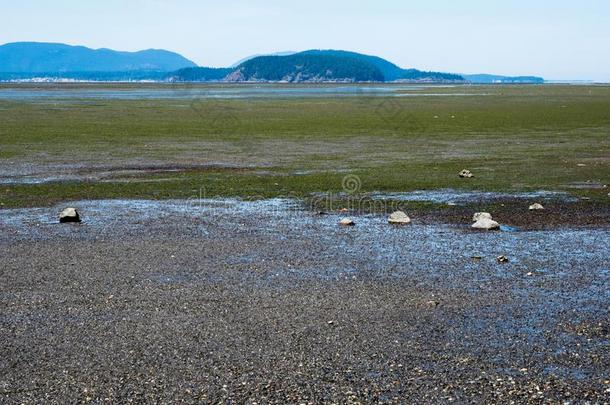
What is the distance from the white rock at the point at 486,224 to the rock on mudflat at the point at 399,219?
1.81 metres

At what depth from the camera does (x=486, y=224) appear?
19.0 meters

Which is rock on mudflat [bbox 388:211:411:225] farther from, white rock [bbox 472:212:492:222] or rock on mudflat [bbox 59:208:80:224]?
rock on mudflat [bbox 59:208:80:224]

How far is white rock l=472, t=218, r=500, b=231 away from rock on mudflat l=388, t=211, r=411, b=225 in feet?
5.92

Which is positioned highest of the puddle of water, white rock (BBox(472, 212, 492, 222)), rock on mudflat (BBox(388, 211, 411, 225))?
white rock (BBox(472, 212, 492, 222))

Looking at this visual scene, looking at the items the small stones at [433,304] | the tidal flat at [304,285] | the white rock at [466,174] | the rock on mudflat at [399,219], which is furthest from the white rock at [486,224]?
the white rock at [466,174]

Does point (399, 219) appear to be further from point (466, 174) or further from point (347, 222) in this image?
point (466, 174)

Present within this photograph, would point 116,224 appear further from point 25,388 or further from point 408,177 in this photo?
point 408,177

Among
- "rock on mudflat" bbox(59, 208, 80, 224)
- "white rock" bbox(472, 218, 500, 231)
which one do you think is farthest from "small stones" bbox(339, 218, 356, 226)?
"rock on mudflat" bbox(59, 208, 80, 224)

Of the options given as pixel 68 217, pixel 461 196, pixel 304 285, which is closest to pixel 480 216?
pixel 461 196

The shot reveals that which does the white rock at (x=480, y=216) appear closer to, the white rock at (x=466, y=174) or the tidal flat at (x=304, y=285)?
the tidal flat at (x=304, y=285)

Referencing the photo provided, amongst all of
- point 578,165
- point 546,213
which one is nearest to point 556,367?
point 546,213

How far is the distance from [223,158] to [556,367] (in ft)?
94.0

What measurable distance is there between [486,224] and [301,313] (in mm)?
8415

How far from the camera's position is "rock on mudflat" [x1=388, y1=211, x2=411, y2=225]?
1991 centimetres
